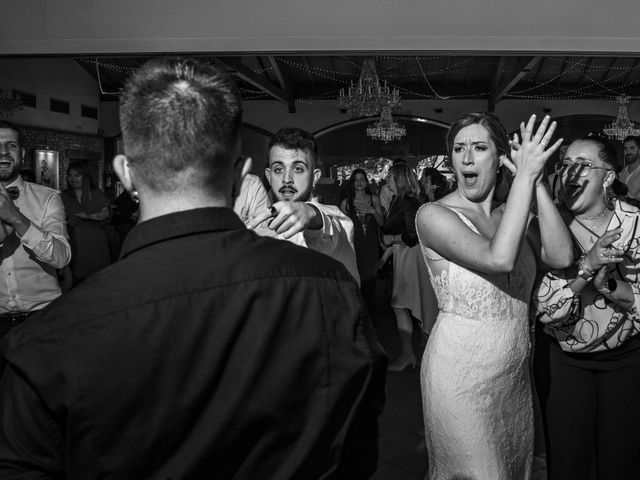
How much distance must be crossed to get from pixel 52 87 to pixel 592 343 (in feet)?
45.2

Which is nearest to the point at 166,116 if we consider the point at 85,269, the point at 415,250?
the point at 85,269

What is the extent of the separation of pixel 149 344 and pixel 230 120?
369 mm

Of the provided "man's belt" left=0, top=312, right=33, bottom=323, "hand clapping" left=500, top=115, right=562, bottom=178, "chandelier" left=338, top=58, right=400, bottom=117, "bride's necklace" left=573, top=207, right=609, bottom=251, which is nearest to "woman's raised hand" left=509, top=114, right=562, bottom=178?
"hand clapping" left=500, top=115, right=562, bottom=178

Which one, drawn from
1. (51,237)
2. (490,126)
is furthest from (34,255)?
(490,126)

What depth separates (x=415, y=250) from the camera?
17.6ft

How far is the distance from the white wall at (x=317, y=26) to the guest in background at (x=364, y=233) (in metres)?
1.48

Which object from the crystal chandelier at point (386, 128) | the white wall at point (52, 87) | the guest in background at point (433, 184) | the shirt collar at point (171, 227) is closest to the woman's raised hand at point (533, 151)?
the shirt collar at point (171, 227)

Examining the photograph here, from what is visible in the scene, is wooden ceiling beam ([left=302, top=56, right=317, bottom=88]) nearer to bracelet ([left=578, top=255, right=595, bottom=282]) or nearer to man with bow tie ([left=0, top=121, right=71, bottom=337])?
man with bow tie ([left=0, top=121, right=71, bottom=337])

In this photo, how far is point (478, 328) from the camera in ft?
7.01

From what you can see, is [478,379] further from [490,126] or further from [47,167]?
[47,167]

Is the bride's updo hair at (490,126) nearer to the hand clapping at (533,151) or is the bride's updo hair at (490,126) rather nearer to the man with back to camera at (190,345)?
the hand clapping at (533,151)

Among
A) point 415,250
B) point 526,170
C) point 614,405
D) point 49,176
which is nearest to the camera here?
point 526,170

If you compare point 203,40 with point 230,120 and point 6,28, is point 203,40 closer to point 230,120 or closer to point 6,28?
point 6,28

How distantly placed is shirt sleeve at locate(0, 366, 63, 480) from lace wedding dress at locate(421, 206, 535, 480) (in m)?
1.51
